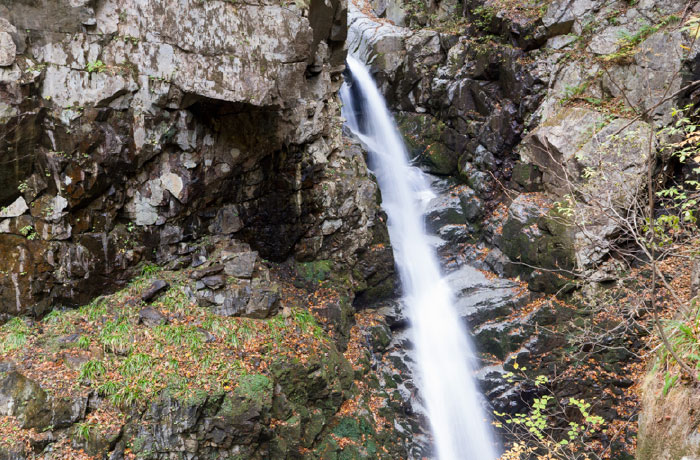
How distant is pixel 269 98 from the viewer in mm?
8516

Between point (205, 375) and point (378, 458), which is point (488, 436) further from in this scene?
point (205, 375)

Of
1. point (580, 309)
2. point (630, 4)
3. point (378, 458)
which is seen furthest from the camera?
point (630, 4)

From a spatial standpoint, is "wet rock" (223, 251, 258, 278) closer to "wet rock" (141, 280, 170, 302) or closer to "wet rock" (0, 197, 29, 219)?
"wet rock" (141, 280, 170, 302)

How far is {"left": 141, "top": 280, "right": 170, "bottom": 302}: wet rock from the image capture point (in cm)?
801

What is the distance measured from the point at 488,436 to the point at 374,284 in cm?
477

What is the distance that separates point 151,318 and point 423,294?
768 centimetres

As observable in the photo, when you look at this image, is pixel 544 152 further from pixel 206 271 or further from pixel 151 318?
pixel 151 318

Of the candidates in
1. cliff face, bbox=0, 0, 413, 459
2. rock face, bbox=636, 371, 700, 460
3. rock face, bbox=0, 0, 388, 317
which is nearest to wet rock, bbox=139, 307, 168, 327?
cliff face, bbox=0, 0, 413, 459

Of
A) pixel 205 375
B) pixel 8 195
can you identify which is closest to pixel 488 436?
pixel 205 375

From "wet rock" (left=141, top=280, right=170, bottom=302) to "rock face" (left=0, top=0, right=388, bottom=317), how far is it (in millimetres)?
681

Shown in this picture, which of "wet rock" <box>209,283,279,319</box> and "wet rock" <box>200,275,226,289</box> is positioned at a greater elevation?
"wet rock" <box>200,275,226,289</box>

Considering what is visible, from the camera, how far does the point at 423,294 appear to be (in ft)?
41.3

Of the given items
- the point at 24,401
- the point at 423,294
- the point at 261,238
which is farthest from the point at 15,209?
the point at 423,294

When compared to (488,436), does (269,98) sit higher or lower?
higher
